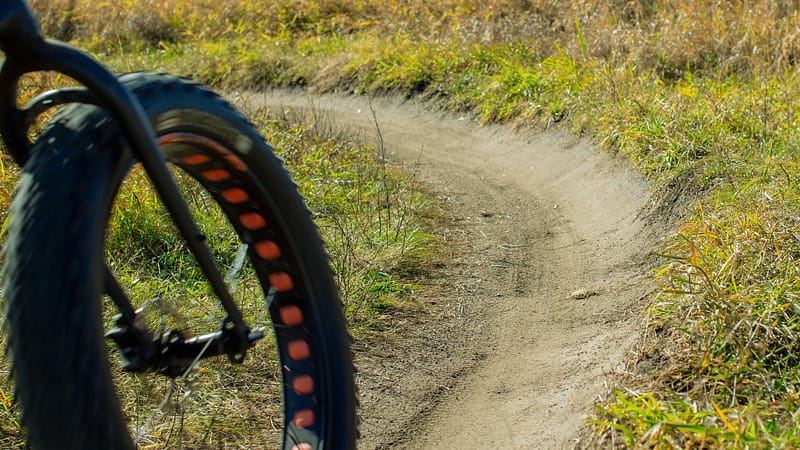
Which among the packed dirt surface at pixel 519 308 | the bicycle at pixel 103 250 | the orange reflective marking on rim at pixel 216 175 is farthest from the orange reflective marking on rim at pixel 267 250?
the packed dirt surface at pixel 519 308

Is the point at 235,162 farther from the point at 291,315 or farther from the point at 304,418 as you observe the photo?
the point at 304,418

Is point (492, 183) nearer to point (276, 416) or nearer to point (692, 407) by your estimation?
point (276, 416)

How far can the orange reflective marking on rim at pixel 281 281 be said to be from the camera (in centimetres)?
269

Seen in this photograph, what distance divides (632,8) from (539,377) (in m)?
6.49

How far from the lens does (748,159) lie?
520cm

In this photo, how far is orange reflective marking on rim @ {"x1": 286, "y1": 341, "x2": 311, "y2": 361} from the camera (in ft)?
8.91

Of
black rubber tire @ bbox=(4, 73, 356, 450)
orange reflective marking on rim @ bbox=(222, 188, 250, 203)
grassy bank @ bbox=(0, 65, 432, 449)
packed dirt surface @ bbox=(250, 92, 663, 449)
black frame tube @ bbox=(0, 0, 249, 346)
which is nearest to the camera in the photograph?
black rubber tire @ bbox=(4, 73, 356, 450)

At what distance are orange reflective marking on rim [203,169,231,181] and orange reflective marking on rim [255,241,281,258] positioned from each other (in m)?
0.23

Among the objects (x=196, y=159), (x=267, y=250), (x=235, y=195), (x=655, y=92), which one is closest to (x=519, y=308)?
(x=267, y=250)

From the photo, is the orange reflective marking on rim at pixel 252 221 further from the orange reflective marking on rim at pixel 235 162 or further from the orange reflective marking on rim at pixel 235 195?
the orange reflective marking on rim at pixel 235 162

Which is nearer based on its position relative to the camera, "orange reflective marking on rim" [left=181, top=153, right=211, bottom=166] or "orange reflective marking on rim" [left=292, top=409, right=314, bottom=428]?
"orange reflective marking on rim" [left=181, top=153, right=211, bottom=166]

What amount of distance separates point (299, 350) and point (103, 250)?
972mm

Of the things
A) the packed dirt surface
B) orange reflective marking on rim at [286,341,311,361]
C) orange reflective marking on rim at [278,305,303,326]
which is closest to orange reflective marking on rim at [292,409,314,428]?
orange reflective marking on rim at [286,341,311,361]

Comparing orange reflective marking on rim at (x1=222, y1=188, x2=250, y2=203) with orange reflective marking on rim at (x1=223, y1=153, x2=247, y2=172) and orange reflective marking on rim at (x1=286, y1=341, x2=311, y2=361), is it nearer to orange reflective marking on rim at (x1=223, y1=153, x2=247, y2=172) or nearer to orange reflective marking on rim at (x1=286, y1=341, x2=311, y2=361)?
orange reflective marking on rim at (x1=223, y1=153, x2=247, y2=172)
